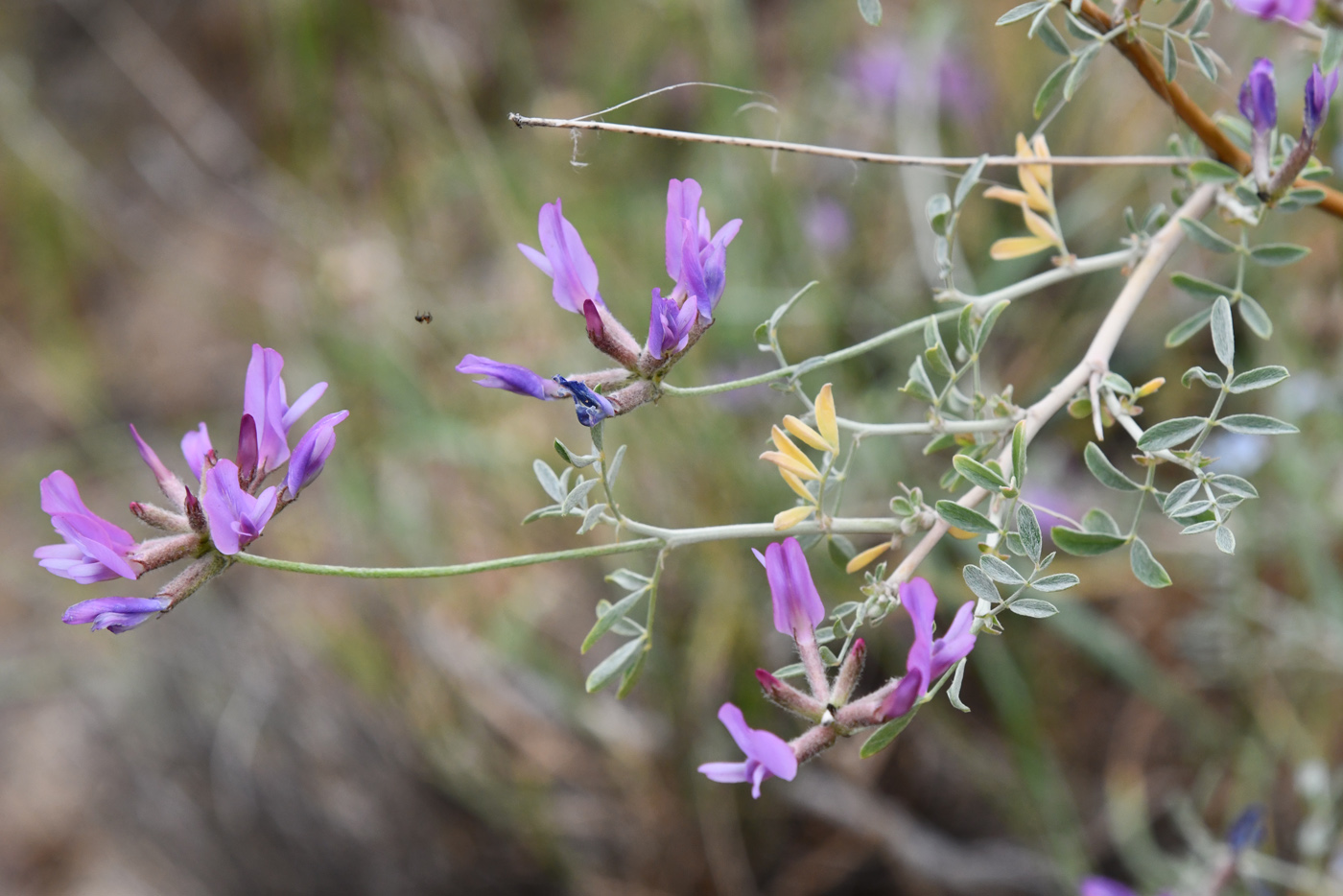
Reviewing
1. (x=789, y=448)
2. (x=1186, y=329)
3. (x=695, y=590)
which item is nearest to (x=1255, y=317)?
(x=1186, y=329)

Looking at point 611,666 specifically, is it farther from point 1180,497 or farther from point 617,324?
point 1180,497

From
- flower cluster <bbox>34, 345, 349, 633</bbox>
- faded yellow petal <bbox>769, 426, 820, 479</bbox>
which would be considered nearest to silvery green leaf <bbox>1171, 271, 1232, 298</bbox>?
faded yellow petal <bbox>769, 426, 820, 479</bbox>

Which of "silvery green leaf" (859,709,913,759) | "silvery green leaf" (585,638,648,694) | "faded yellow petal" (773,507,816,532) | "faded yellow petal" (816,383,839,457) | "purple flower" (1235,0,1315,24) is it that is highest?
"purple flower" (1235,0,1315,24)

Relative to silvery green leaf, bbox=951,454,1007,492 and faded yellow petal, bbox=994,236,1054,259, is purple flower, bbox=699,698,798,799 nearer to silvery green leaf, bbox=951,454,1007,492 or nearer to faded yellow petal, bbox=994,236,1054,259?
silvery green leaf, bbox=951,454,1007,492

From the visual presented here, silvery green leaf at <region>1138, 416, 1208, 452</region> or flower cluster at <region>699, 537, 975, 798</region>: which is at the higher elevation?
silvery green leaf at <region>1138, 416, 1208, 452</region>

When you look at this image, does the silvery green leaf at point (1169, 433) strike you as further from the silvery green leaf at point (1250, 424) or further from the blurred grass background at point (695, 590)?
the blurred grass background at point (695, 590)
